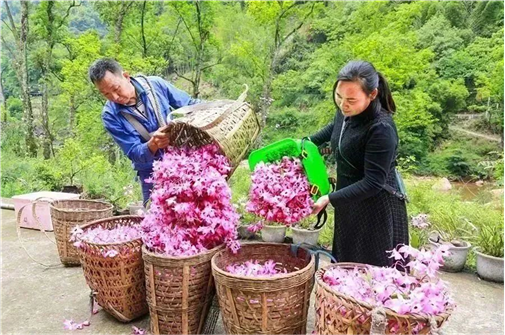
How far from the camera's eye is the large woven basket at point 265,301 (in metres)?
1.67

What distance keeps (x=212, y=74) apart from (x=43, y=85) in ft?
25.8

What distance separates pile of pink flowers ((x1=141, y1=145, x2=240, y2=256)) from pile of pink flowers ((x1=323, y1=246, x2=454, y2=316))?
0.72 m

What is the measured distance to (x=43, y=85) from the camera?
12.1m

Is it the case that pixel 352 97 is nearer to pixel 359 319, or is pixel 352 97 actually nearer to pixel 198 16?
pixel 359 319

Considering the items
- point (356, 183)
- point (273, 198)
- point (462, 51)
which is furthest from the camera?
point (462, 51)

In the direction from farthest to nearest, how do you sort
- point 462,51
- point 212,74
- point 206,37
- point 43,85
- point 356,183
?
1. point 212,74
2. point 462,51
3. point 206,37
4. point 43,85
5. point 356,183

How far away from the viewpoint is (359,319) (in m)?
1.31

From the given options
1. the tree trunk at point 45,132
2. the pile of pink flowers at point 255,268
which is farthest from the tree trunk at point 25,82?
the pile of pink flowers at point 255,268

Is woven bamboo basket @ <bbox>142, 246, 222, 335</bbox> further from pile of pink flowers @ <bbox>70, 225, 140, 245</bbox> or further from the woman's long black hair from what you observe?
the woman's long black hair

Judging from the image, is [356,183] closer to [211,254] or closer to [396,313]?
[396,313]

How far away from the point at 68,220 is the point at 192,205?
171cm

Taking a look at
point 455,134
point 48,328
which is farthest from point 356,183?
point 455,134

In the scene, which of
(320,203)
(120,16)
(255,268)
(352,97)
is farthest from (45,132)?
(352,97)

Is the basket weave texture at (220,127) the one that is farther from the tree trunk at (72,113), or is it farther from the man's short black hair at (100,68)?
the tree trunk at (72,113)
